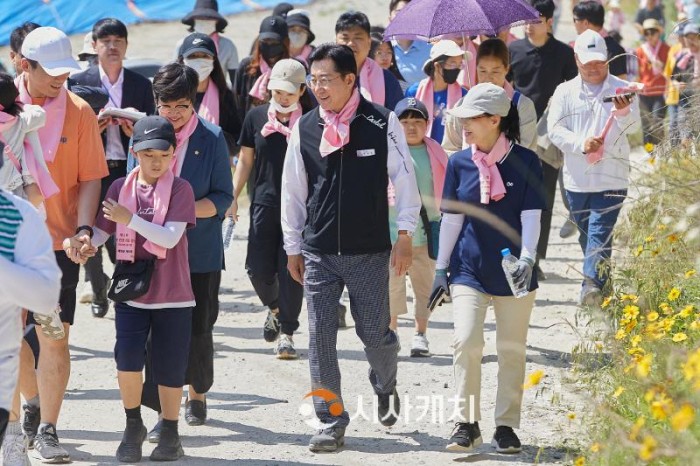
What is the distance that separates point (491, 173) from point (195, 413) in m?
2.17

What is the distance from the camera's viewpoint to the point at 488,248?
6715mm

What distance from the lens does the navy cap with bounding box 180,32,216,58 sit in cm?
858

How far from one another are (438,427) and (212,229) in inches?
64.6

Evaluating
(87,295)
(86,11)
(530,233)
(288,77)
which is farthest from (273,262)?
(86,11)

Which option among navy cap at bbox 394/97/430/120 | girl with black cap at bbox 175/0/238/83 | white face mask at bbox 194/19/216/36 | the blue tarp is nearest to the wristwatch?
navy cap at bbox 394/97/430/120

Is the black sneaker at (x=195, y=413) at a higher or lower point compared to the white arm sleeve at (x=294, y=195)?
lower

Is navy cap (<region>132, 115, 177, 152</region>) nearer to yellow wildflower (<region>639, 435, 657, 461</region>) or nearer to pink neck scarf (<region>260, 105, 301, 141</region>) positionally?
pink neck scarf (<region>260, 105, 301, 141</region>)

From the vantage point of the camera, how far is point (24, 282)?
4.39m

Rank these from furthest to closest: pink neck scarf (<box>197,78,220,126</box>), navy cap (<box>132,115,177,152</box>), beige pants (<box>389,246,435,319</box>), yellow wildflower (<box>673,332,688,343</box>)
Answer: beige pants (<box>389,246,435,319</box>) < pink neck scarf (<box>197,78,220,126</box>) < navy cap (<box>132,115,177,152</box>) < yellow wildflower (<box>673,332,688,343</box>)

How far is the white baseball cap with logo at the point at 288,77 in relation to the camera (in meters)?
8.46

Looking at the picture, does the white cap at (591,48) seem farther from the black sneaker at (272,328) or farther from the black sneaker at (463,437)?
the black sneaker at (463,437)

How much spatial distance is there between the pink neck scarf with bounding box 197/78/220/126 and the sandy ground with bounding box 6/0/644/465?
1668mm

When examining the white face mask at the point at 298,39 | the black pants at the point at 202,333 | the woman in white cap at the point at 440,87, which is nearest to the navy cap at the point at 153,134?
the black pants at the point at 202,333

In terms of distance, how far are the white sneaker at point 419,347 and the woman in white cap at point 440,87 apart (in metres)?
1.55
